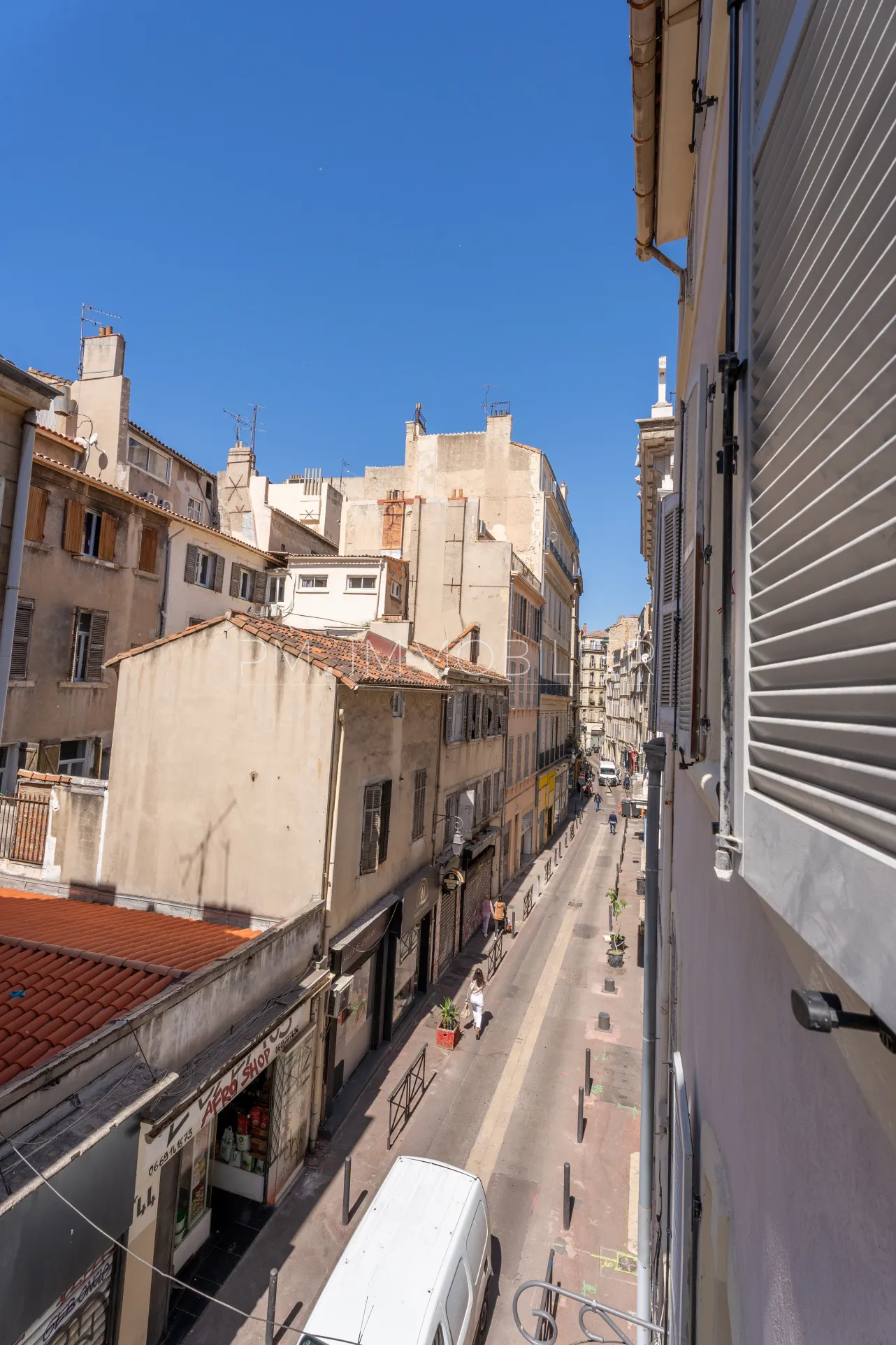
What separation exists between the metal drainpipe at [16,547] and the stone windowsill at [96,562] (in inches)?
417

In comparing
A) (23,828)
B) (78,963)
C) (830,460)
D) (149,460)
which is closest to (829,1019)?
(830,460)

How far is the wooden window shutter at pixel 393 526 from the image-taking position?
86.1 feet

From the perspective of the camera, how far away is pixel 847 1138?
110 cm

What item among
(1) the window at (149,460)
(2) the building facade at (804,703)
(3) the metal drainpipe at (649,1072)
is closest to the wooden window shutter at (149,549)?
(1) the window at (149,460)

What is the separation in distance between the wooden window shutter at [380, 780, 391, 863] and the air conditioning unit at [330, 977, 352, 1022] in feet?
8.34

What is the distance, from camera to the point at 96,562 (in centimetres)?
1722

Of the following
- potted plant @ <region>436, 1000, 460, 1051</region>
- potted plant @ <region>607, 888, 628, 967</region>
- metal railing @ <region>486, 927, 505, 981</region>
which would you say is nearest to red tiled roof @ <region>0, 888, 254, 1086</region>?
potted plant @ <region>436, 1000, 460, 1051</region>

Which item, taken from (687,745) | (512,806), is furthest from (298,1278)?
(512,806)

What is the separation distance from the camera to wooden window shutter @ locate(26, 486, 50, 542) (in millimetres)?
15250

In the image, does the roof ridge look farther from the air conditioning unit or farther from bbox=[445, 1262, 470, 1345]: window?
bbox=[445, 1262, 470, 1345]: window

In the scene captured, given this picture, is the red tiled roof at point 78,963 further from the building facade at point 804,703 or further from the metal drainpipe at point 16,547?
the building facade at point 804,703

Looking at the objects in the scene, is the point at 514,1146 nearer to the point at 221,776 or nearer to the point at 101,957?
the point at 101,957

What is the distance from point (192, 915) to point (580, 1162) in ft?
25.3

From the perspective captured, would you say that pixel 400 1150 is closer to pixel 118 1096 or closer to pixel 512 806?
pixel 118 1096
